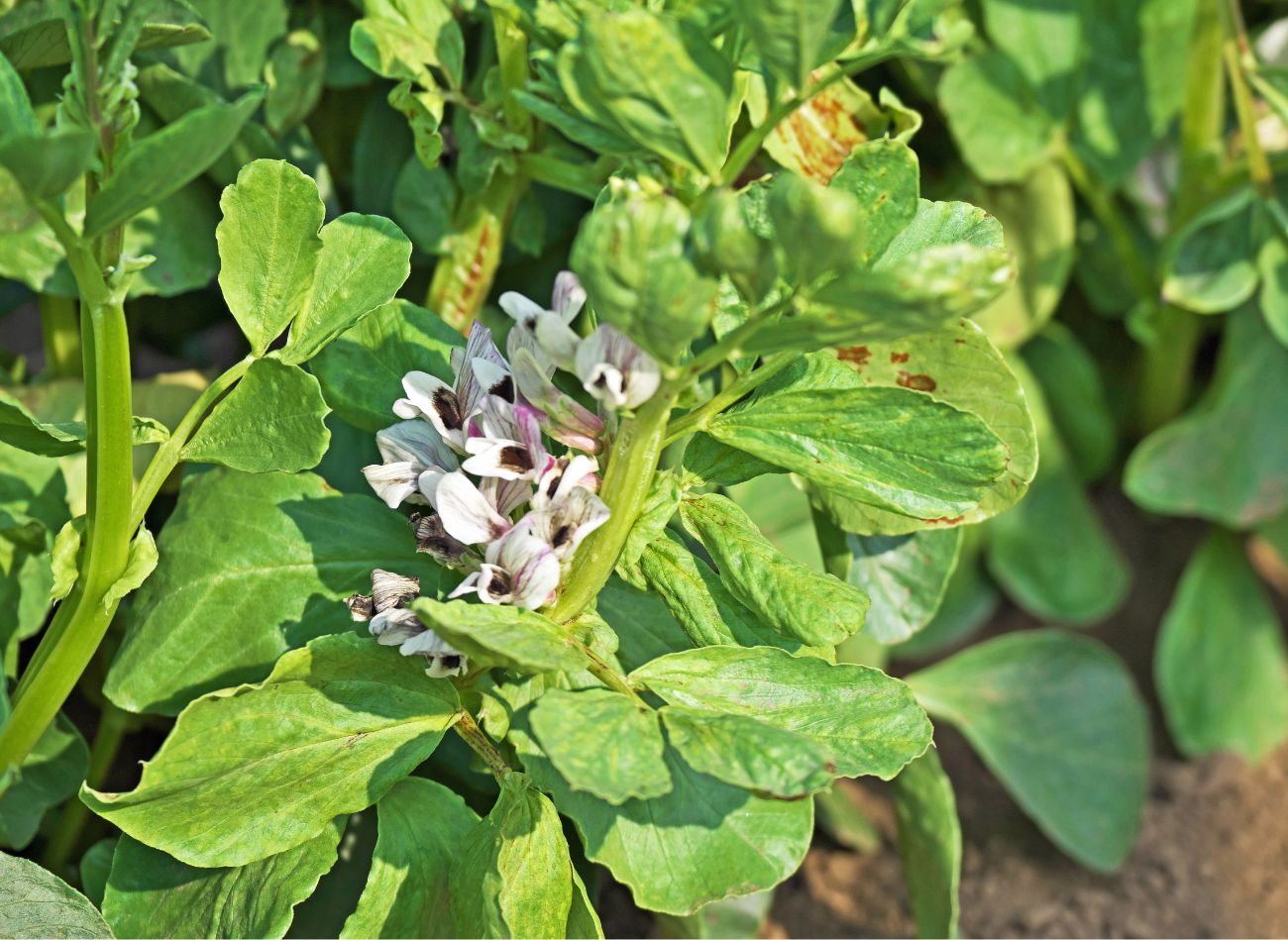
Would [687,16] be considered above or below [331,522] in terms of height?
above

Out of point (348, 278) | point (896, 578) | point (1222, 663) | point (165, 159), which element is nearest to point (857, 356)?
point (896, 578)

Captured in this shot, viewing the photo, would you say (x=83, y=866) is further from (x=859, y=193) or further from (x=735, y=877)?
(x=859, y=193)

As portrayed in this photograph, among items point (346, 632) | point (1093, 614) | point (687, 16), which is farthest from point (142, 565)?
point (1093, 614)

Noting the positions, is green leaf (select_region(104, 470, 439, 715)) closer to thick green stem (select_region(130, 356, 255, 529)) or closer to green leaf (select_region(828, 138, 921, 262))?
thick green stem (select_region(130, 356, 255, 529))

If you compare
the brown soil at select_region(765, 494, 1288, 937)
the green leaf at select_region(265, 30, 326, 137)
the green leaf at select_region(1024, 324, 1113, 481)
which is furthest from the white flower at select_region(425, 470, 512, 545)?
the green leaf at select_region(1024, 324, 1113, 481)

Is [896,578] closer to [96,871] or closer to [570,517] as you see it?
[570,517]

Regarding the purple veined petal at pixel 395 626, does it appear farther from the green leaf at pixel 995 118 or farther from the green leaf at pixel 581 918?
the green leaf at pixel 995 118

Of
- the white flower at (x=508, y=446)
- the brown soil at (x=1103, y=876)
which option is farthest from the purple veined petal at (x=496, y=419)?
the brown soil at (x=1103, y=876)
